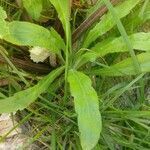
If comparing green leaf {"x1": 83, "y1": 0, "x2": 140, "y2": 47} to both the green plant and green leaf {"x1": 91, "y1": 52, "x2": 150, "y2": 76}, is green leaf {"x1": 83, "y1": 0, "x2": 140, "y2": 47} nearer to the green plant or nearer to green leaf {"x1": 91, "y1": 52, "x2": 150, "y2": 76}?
the green plant

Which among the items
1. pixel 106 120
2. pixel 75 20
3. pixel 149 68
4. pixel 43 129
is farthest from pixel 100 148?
pixel 75 20

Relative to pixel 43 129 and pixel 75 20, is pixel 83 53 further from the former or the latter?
pixel 43 129

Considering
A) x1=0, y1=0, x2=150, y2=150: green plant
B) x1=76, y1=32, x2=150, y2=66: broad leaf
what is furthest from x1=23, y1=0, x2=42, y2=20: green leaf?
x1=76, y1=32, x2=150, y2=66: broad leaf

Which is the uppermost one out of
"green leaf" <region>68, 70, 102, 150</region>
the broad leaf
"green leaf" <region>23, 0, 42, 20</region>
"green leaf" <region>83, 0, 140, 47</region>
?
"green leaf" <region>23, 0, 42, 20</region>

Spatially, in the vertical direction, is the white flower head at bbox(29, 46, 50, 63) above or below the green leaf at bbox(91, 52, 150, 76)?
above

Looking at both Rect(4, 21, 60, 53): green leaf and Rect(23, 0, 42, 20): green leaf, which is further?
Rect(23, 0, 42, 20): green leaf

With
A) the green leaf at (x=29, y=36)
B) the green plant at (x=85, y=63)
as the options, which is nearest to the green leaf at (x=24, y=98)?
the green plant at (x=85, y=63)
